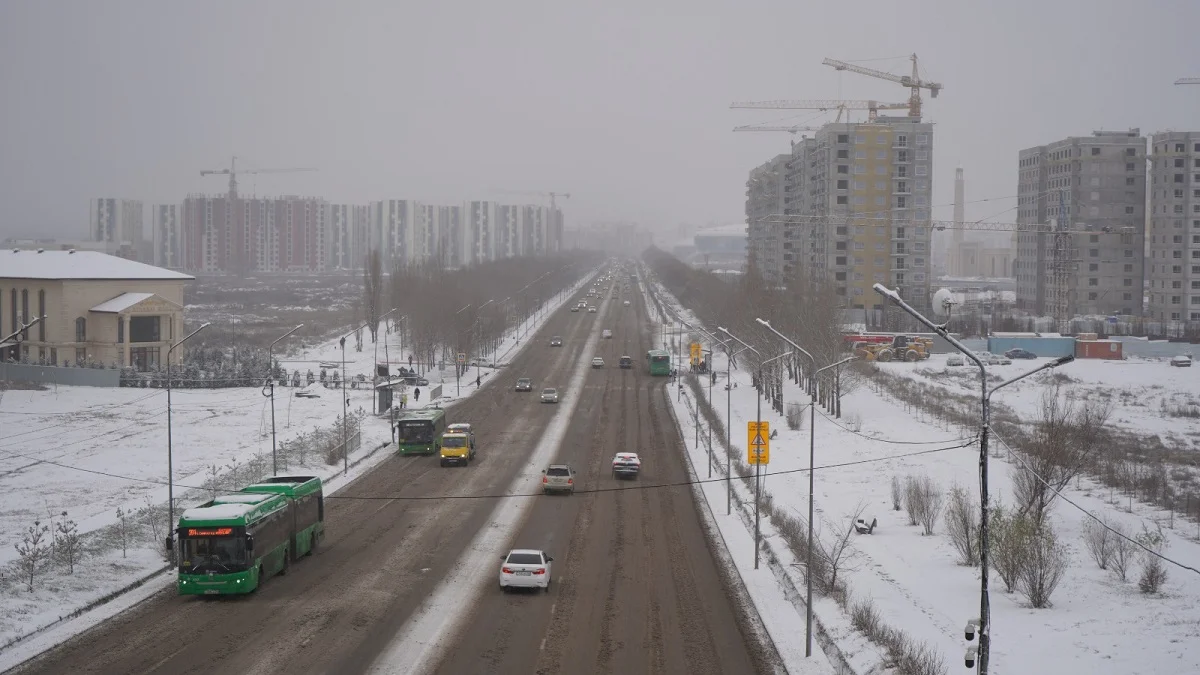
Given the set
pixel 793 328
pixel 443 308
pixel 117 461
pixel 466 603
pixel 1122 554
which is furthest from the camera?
pixel 443 308

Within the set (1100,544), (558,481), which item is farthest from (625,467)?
(1100,544)

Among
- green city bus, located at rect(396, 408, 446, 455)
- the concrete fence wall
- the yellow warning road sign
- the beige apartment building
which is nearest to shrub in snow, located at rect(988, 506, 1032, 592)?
the yellow warning road sign

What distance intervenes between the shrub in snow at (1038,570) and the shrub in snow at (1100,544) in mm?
1837

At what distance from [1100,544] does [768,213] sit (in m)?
133

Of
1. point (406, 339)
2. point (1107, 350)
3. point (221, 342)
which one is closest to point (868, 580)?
point (1107, 350)

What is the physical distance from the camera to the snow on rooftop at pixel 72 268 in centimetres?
7419

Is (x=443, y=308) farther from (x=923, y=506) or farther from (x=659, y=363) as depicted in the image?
(x=923, y=506)

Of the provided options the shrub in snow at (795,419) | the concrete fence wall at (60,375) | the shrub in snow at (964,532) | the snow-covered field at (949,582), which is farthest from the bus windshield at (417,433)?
the concrete fence wall at (60,375)

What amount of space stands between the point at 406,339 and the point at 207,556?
72.0 meters

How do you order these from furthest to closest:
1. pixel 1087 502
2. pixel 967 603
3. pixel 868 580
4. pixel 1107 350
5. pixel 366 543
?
1. pixel 1107 350
2. pixel 1087 502
3. pixel 366 543
4. pixel 868 580
5. pixel 967 603

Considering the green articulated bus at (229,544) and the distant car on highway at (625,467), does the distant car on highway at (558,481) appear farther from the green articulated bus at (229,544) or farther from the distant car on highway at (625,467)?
the green articulated bus at (229,544)

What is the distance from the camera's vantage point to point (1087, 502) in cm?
3189

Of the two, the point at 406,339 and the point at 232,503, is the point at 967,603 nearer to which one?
the point at 232,503

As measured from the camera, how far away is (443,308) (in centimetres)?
8294
